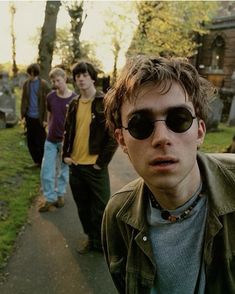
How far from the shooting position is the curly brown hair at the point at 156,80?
165 cm

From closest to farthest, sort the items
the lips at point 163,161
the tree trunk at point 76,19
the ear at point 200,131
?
Answer: the lips at point 163,161 → the ear at point 200,131 → the tree trunk at point 76,19

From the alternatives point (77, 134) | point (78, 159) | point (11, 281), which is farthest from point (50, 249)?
point (77, 134)

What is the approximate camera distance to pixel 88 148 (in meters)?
4.14

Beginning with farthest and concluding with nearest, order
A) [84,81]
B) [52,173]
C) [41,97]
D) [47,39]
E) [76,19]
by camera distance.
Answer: [76,19] → [47,39] → [41,97] → [52,173] → [84,81]

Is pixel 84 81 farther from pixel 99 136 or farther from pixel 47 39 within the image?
pixel 47 39

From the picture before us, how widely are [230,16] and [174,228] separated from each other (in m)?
32.2

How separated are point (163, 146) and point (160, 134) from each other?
0.06 metres

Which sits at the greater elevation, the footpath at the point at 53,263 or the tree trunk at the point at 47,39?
the tree trunk at the point at 47,39

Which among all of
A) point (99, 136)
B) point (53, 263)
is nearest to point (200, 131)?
point (99, 136)

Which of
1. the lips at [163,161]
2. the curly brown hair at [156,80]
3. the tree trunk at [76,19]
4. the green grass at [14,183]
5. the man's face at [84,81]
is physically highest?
the tree trunk at [76,19]

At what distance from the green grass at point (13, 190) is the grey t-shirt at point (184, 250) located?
9.68 feet

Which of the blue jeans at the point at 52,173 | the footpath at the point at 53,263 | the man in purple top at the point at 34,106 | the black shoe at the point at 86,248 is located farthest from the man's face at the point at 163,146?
the man in purple top at the point at 34,106

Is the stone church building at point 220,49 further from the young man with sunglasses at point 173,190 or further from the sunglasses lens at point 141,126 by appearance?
the sunglasses lens at point 141,126

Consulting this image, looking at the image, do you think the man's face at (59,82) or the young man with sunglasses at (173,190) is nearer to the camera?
the young man with sunglasses at (173,190)
